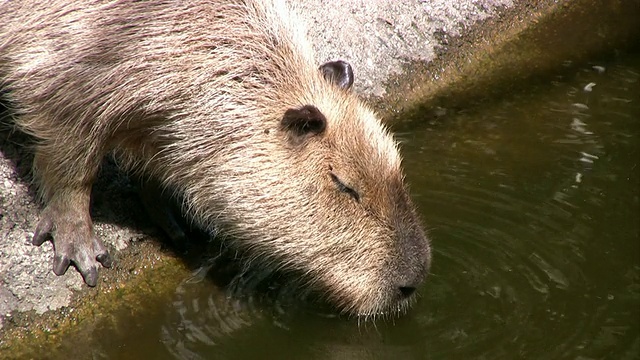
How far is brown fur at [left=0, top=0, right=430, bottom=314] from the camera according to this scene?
500 cm

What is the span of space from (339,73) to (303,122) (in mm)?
681

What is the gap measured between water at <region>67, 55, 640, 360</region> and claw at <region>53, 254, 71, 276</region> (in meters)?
0.45

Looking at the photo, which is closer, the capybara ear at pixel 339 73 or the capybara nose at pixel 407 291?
the capybara nose at pixel 407 291

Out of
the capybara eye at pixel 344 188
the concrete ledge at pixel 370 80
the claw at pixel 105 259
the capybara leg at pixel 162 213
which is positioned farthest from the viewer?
the capybara leg at pixel 162 213

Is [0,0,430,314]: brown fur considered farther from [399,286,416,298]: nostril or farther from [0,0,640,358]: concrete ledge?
[0,0,640,358]: concrete ledge

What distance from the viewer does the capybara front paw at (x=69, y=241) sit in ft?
18.0

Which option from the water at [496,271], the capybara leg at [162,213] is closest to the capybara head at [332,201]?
the water at [496,271]

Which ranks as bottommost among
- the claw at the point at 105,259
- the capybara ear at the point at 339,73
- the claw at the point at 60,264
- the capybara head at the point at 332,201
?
the claw at the point at 105,259

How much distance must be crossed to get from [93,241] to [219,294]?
771 mm

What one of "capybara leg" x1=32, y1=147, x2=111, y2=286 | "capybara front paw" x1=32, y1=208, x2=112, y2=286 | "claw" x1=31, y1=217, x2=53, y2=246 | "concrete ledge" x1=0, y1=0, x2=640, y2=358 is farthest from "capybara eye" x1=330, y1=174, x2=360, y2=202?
"claw" x1=31, y1=217, x2=53, y2=246

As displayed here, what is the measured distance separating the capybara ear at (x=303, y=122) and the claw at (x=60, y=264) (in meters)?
1.46

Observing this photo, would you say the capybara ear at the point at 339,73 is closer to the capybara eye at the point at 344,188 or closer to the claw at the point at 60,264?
the capybara eye at the point at 344,188

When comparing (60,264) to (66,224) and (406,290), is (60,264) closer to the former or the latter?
(66,224)

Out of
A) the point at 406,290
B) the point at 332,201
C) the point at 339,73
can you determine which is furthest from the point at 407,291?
the point at 339,73
